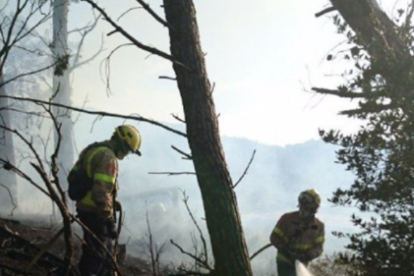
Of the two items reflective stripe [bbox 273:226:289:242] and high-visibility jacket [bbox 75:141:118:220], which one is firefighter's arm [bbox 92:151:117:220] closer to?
high-visibility jacket [bbox 75:141:118:220]

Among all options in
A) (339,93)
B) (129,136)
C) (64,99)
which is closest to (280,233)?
(129,136)

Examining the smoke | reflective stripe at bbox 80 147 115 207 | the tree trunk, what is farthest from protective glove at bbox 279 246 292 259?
the tree trunk

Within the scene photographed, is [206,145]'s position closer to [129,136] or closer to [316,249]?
[129,136]

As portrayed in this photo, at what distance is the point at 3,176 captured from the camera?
77.0 ft

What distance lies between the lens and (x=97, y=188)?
4617 millimetres

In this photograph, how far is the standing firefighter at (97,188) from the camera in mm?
4625

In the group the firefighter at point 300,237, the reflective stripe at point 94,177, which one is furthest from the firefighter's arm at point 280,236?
the reflective stripe at point 94,177

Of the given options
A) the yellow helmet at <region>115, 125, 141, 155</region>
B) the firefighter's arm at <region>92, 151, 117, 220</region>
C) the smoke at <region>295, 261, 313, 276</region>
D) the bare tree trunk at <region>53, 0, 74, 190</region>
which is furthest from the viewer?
the bare tree trunk at <region>53, 0, 74, 190</region>

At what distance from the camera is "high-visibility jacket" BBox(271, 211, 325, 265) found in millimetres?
5793

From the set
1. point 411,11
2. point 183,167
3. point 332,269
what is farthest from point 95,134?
point 411,11

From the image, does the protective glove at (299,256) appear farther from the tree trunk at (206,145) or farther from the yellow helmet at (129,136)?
the tree trunk at (206,145)

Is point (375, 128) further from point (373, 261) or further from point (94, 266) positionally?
point (94, 266)

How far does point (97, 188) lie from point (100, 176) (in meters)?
0.12

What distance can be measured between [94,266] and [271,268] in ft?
32.1
